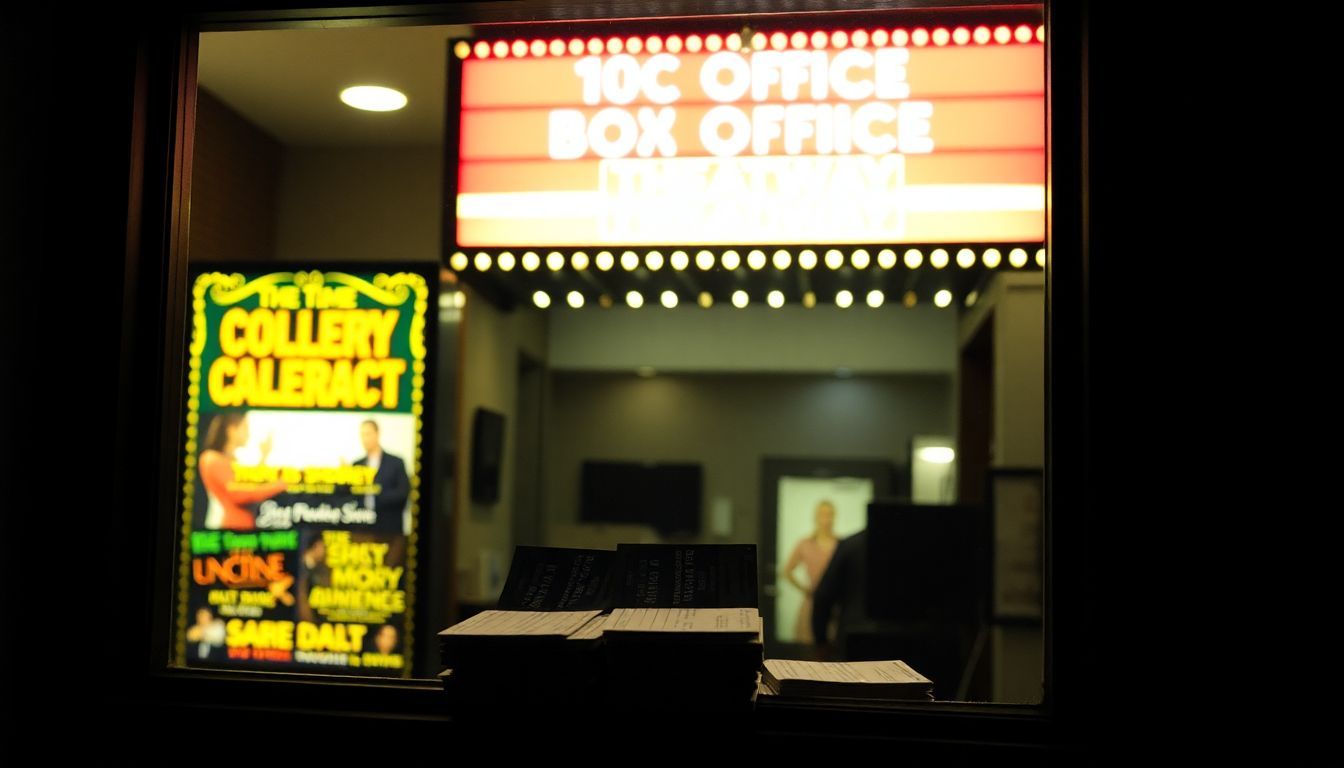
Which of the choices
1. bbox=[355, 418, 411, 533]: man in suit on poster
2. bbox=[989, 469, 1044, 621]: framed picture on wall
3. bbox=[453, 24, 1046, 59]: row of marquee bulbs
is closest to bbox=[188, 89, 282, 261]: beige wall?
bbox=[355, 418, 411, 533]: man in suit on poster

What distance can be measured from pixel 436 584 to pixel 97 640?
9.27 feet

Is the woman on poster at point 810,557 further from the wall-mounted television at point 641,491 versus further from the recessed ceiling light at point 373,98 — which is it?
the recessed ceiling light at point 373,98

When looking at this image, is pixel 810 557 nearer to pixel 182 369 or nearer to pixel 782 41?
pixel 782 41

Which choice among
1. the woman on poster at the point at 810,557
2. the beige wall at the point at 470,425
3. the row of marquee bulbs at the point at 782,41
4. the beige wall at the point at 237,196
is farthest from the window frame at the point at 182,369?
the woman on poster at the point at 810,557

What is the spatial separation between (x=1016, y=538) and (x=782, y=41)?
2014mm

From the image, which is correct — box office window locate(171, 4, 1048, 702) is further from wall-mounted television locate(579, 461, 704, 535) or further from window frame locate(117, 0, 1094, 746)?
wall-mounted television locate(579, 461, 704, 535)

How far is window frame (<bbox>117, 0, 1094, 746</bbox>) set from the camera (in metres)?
1.54

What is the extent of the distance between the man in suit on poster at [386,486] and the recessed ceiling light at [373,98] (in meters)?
1.25

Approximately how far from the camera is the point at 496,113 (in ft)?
8.37

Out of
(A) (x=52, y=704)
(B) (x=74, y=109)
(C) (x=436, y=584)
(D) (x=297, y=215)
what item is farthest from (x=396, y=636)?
(B) (x=74, y=109)

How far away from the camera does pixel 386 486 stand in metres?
3.69

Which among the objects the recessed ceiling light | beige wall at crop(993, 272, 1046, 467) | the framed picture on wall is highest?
the recessed ceiling light

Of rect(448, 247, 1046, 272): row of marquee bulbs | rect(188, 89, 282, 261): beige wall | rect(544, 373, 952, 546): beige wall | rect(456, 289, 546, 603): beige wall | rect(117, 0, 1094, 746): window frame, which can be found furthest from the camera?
rect(544, 373, 952, 546): beige wall

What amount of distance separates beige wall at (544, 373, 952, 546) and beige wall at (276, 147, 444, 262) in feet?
10.9
